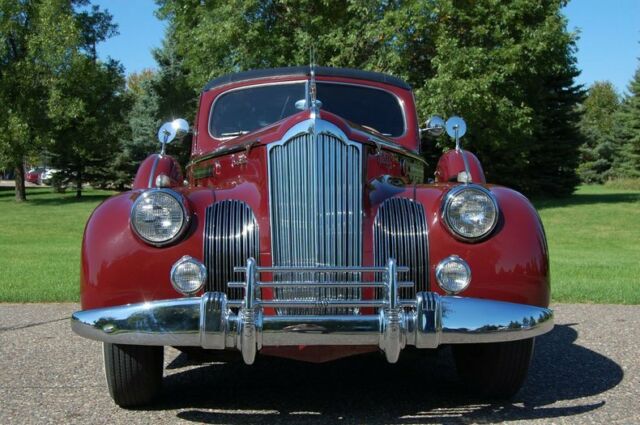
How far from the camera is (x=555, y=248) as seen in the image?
15828 mm

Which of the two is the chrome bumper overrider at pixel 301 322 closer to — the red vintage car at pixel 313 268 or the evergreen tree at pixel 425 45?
the red vintage car at pixel 313 268

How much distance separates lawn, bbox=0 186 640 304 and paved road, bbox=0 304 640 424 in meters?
2.81

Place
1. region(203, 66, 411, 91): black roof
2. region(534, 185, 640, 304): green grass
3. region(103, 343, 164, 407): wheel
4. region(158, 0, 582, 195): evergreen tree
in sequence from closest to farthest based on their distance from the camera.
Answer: region(103, 343, 164, 407): wheel < region(203, 66, 411, 91): black roof < region(534, 185, 640, 304): green grass < region(158, 0, 582, 195): evergreen tree

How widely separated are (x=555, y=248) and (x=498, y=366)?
12.7 metres

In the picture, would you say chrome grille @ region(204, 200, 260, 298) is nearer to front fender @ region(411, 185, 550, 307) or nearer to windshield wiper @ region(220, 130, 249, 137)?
front fender @ region(411, 185, 550, 307)

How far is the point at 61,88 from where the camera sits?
30.0 metres

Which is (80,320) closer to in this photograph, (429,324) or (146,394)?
(146,394)

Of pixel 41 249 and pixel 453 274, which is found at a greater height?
pixel 453 274

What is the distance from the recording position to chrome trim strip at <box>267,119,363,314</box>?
3508mm

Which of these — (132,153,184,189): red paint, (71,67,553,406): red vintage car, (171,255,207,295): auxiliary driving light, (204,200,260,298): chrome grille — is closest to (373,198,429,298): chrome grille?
(71,67,553,406): red vintage car

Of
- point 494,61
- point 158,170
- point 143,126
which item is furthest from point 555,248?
point 143,126

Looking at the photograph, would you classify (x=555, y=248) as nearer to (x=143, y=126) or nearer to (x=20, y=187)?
(x=143, y=126)

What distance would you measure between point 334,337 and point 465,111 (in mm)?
18354

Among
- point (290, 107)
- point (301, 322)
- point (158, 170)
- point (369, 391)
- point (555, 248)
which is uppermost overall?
point (290, 107)
